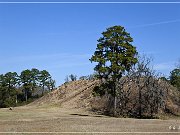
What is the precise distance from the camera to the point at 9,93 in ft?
279

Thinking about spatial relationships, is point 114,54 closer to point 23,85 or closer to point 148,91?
point 148,91

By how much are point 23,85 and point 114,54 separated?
58.1 m

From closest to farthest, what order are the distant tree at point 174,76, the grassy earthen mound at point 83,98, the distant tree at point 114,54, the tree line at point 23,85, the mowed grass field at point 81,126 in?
1. the mowed grass field at point 81,126
2. the distant tree at point 114,54
3. the grassy earthen mound at point 83,98
4. the distant tree at point 174,76
5. the tree line at point 23,85

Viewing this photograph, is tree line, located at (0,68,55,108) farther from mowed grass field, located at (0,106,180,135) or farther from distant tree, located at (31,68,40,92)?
mowed grass field, located at (0,106,180,135)

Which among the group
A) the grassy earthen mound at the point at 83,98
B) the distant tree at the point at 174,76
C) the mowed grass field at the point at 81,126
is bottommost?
the mowed grass field at the point at 81,126

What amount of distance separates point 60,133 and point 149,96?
25.6 m

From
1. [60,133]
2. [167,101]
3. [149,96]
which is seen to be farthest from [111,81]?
[60,133]

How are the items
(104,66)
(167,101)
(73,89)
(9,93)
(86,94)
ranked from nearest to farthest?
(104,66), (167,101), (86,94), (73,89), (9,93)

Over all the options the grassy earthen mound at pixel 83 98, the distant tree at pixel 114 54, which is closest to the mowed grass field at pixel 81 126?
the distant tree at pixel 114 54

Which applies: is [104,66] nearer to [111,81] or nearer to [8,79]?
[111,81]

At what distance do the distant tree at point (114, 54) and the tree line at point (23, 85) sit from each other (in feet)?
157

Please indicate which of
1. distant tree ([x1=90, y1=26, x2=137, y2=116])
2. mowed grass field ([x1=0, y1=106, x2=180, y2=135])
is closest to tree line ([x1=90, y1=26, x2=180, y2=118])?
distant tree ([x1=90, y1=26, x2=137, y2=116])

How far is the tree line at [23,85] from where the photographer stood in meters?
85.4

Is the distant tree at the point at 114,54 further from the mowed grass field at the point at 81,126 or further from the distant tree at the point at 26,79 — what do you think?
the distant tree at the point at 26,79
